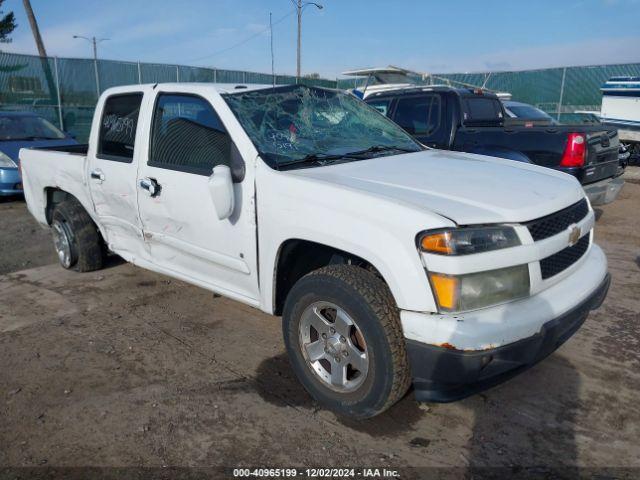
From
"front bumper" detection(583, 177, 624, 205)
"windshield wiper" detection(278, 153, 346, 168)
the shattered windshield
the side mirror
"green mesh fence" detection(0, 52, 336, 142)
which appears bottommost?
"front bumper" detection(583, 177, 624, 205)

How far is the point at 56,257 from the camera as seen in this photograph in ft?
19.9

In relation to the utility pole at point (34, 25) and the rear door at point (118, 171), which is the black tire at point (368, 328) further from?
the utility pole at point (34, 25)

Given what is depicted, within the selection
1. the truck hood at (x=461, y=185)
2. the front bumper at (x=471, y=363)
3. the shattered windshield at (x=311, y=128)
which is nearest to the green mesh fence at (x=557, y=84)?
the shattered windshield at (x=311, y=128)

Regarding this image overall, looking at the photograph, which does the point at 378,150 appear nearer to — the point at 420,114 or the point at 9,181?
the point at 420,114

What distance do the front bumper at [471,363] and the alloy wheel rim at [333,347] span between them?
0.32 metres

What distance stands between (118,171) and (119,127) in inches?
16.2

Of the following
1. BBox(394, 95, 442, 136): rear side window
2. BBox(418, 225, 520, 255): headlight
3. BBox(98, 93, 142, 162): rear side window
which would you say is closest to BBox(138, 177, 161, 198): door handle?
BBox(98, 93, 142, 162): rear side window

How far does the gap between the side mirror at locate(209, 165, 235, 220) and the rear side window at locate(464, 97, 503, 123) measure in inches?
187

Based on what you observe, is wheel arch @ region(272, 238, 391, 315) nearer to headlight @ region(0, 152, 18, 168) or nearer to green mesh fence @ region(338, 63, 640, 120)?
headlight @ region(0, 152, 18, 168)

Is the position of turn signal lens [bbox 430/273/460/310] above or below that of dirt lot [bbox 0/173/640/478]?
above

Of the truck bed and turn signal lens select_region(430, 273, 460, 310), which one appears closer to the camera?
turn signal lens select_region(430, 273, 460, 310)

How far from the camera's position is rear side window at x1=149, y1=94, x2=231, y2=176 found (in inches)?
135

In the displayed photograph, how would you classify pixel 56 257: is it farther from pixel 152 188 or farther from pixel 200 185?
pixel 200 185

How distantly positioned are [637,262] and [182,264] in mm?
4758
